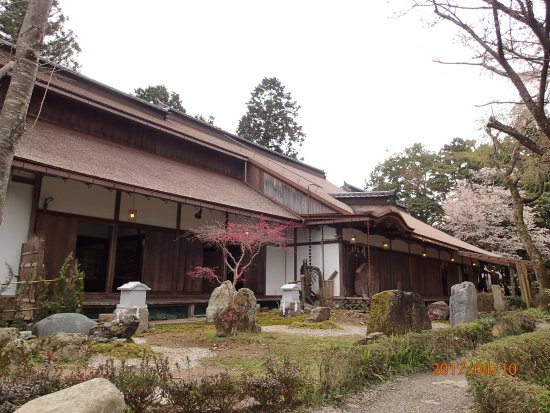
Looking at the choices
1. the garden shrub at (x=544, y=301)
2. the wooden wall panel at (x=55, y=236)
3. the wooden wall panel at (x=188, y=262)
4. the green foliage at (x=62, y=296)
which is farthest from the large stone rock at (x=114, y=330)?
the garden shrub at (x=544, y=301)

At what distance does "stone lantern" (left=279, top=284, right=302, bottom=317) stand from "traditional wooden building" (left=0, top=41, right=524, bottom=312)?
6.72 ft

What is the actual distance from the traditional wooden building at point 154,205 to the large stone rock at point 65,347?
4.30 m

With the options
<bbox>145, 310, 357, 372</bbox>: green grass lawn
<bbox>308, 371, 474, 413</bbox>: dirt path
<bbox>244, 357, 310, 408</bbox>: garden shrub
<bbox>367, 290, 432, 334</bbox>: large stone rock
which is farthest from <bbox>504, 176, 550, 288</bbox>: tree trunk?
<bbox>244, 357, 310, 408</bbox>: garden shrub

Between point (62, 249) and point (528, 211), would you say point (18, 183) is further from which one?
point (528, 211)

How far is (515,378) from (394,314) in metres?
3.87

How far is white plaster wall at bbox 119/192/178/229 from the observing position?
1248 cm

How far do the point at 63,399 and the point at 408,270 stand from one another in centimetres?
2044

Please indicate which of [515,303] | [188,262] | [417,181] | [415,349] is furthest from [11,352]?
[417,181]

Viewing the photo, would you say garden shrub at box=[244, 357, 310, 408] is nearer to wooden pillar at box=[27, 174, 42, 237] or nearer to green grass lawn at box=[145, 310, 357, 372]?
green grass lawn at box=[145, 310, 357, 372]

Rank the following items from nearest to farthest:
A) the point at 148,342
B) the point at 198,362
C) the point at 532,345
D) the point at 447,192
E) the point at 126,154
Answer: the point at 532,345 < the point at 198,362 < the point at 148,342 < the point at 126,154 < the point at 447,192

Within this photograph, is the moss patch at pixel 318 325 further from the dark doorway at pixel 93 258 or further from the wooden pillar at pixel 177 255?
the dark doorway at pixel 93 258

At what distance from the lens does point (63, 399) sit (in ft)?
9.82

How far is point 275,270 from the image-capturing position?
54.9 ft

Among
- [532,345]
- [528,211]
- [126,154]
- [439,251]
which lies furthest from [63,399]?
[528,211]
